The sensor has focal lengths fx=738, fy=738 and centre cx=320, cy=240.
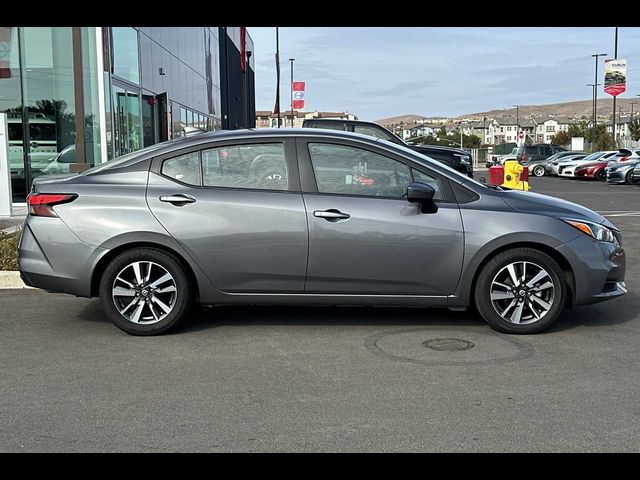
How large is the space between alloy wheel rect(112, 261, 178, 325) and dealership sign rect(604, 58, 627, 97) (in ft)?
173

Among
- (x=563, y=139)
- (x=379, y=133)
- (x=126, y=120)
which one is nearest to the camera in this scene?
(x=379, y=133)

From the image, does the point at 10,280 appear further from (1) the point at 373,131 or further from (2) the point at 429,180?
(1) the point at 373,131

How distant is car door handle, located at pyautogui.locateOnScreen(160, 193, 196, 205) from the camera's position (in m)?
5.95

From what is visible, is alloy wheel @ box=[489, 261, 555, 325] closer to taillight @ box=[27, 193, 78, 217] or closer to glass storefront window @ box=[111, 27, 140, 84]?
taillight @ box=[27, 193, 78, 217]

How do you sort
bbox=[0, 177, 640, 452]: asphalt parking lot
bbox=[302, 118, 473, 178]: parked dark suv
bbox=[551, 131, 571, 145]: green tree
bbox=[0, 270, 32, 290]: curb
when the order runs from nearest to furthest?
bbox=[0, 177, 640, 452]: asphalt parking lot < bbox=[0, 270, 32, 290]: curb < bbox=[302, 118, 473, 178]: parked dark suv < bbox=[551, 131, 571, 145]: green tree

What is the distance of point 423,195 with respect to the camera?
587 cm

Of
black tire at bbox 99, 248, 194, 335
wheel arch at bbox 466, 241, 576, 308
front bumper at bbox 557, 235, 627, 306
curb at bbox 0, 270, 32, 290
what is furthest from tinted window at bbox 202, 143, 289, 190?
curb at bbox 0, 270, 32, 290

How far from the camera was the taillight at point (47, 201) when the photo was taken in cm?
597

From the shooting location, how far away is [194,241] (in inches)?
232

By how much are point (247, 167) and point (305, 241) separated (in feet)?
2.64

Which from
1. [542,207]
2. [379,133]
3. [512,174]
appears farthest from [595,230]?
[512,174]
